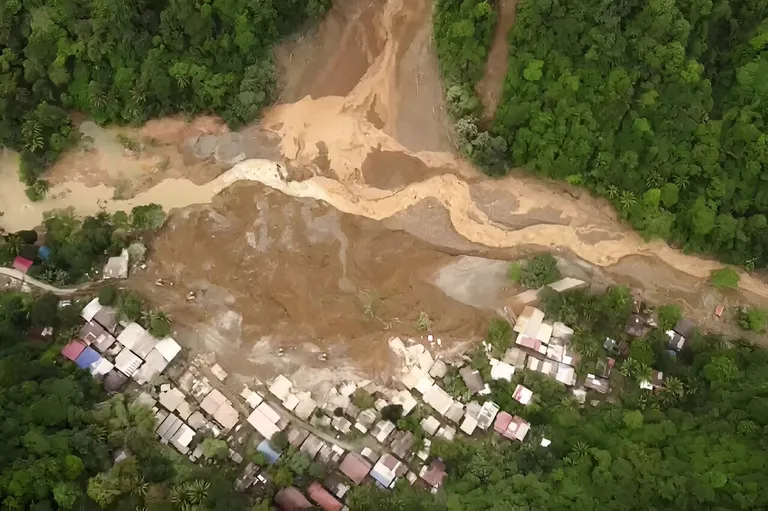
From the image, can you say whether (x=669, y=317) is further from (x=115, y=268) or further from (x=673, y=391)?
(x=115, y=268)

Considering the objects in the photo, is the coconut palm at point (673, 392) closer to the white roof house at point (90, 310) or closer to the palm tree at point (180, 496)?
the palm tree at point (180, 496)

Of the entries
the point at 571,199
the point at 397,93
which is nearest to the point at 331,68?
the point at 397,93

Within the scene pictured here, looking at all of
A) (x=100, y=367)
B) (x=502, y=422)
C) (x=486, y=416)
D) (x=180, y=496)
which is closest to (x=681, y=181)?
(x=502, y=422)

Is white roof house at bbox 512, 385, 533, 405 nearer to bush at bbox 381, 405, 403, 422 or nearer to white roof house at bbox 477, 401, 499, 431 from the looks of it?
white roof house at bbox 477, 401, 499, 431

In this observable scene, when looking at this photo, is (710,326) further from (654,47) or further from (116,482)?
(116,482)

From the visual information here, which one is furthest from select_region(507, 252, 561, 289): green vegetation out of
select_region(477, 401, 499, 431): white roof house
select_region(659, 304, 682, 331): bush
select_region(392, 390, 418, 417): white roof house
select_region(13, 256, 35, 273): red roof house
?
select_region(13, 256, 35, 273): red roof house

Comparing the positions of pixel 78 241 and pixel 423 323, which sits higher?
pixel 78 241
